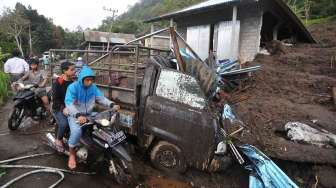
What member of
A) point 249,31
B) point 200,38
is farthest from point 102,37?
point 249,31

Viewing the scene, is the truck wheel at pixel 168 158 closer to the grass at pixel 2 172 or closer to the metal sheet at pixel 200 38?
the grass at pixel 2 172

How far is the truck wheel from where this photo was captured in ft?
14.7

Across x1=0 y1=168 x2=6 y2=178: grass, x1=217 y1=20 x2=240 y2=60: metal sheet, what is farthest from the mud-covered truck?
x1=217 y1=20 x2=240 y2=60: metal sheet

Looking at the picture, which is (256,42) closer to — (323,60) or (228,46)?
(228,46)

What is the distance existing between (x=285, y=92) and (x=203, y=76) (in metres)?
3.21

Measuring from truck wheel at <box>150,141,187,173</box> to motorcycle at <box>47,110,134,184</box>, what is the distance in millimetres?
741

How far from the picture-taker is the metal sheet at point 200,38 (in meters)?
12.1

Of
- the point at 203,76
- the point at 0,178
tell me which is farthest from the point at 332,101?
the point at 0,178

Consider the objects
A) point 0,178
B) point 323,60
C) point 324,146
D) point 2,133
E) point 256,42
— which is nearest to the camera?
point 0,178

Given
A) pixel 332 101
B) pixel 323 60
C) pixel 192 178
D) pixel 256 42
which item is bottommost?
pixel 192 178

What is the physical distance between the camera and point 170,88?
4.62m

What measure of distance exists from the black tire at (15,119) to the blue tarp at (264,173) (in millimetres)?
5344

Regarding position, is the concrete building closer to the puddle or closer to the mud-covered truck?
the mud-covered truck

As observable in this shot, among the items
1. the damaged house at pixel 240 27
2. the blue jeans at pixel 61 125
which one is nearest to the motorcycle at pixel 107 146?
the blue jeans at pixel 61 125
